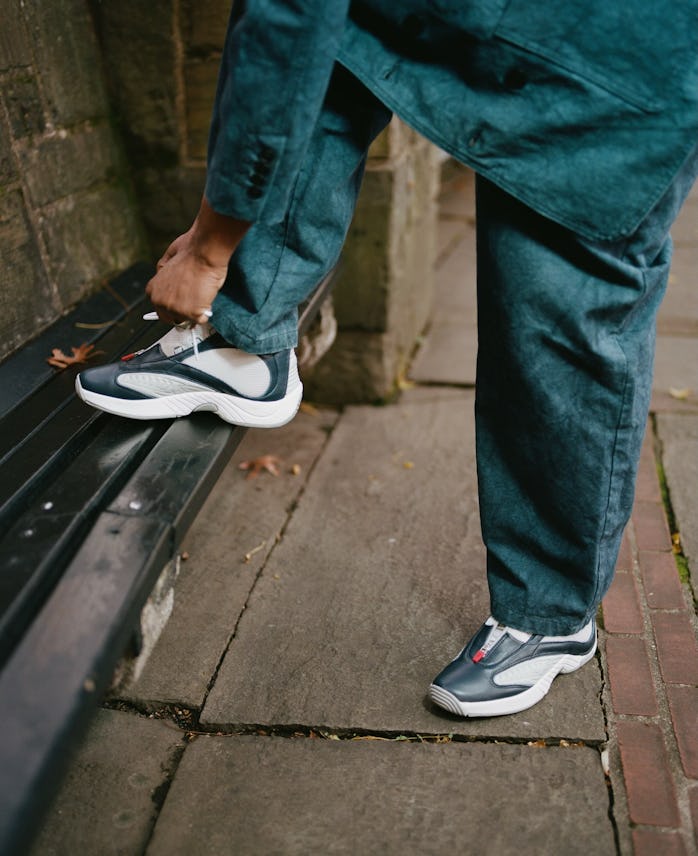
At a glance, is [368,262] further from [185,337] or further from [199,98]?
[185,337]

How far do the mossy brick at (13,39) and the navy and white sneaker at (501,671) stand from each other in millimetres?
1787

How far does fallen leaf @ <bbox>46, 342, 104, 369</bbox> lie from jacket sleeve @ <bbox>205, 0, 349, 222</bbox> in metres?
0.82

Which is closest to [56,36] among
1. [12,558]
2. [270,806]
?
[12,558]

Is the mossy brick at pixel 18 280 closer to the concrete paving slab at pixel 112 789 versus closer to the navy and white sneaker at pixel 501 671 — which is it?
the concrete paving slab at pixel 112 789

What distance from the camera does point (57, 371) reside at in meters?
1.96

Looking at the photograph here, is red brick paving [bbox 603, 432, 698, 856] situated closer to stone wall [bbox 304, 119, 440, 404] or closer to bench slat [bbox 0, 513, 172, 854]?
bench slat [bbox 0, 513, 172, 854]

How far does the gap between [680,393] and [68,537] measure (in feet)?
7.59

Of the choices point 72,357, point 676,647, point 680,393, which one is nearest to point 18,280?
point 72,357

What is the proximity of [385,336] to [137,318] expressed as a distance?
953mm

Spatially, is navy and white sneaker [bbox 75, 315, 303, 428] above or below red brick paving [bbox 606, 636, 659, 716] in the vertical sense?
above

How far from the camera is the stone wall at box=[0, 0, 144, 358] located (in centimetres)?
206

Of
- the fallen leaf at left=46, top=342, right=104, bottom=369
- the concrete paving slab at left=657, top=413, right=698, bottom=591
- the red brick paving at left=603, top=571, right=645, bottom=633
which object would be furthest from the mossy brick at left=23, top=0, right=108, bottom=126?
the concrete paving slab at left=657, top=413, right=698, bottom=591

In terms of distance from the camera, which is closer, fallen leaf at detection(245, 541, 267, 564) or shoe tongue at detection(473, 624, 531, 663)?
shoe tongue at detection(473, 624, 531, 663)

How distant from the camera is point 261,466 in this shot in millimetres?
2598
